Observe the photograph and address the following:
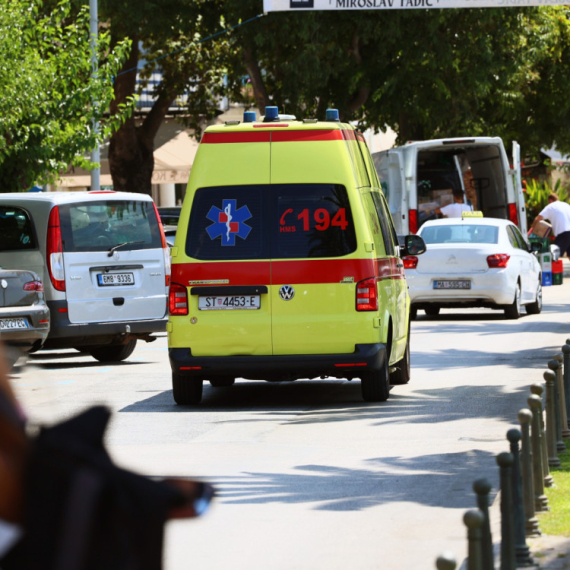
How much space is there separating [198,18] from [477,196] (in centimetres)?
927

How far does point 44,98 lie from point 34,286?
9.79 meters

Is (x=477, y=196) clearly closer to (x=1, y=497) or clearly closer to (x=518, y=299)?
(x=518, y=299)

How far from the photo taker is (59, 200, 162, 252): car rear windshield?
13891 mm

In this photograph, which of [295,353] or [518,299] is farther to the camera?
[518,299]

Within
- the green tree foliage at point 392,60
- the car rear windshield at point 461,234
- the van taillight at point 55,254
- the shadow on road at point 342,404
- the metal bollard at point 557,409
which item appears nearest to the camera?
the metal bollard at point 557,409

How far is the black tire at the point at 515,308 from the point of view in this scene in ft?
62.5

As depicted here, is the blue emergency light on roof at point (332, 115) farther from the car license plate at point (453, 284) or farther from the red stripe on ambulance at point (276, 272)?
the car license plate at point (453, 284)

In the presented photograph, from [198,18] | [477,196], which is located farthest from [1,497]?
[198,18]

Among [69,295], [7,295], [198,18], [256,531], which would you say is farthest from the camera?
[198,18]

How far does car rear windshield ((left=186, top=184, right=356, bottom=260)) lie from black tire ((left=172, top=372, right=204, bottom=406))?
3.63 feet

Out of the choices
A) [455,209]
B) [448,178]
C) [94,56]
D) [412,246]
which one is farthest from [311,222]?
[448,178]

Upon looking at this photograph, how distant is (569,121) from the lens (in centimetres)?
3944

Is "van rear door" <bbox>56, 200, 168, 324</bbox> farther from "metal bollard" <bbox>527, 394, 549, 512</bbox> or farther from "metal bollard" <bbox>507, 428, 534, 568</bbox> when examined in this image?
"metal bollard" <bbox>507, 428, 534, 568</bbox>

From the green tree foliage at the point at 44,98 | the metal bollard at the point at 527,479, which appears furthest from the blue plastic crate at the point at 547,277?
the metal bollard at the point at 527,479
